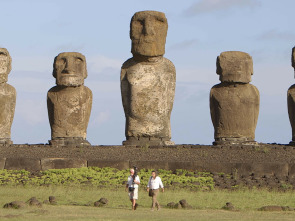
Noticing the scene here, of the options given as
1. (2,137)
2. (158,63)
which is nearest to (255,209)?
(158,63)

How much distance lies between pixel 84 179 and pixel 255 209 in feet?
16.9

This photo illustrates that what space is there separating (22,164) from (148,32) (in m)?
5.42

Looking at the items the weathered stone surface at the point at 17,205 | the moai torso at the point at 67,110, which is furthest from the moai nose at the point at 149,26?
the weathered stone surface at the point at 17,205

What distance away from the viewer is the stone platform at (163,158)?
21625 mm

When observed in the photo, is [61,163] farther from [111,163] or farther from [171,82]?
[171,82]

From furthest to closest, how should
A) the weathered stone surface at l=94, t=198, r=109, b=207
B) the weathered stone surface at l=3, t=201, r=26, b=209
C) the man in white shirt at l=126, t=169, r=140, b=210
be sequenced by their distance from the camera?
the weathered stone surface at l=94, t=198, r=109, b=207, the man in white shirt at l=126, t=169, r=140, b=210, the weathered stone surface at l=3, t=201, r=26, b=209

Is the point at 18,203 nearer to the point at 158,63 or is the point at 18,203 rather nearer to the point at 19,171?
the point at 19,171

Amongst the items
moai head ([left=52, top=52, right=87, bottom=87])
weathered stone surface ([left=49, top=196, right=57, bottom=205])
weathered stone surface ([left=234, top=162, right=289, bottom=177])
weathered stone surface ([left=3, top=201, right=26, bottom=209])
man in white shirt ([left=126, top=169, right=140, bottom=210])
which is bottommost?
weathered stone surface ([left=3, top=201, right=26, bottom=209])

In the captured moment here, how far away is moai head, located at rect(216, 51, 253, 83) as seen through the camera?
25.5m

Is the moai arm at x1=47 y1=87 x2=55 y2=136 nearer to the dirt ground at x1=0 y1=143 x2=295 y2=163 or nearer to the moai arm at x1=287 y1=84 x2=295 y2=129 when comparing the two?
the dirt ground at x1=0 y1=143 x2=295 y2=163

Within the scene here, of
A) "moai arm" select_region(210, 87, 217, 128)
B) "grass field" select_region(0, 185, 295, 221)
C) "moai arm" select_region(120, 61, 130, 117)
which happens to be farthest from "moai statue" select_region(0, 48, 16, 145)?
"grass field" select_region(0, 185, 295, 221)

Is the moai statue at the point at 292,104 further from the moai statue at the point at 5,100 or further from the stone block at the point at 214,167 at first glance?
the moai statue at the point at 5,100

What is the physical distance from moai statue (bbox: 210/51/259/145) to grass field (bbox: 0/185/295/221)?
5.93 m

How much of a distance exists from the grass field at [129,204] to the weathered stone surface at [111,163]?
77.7 inches
